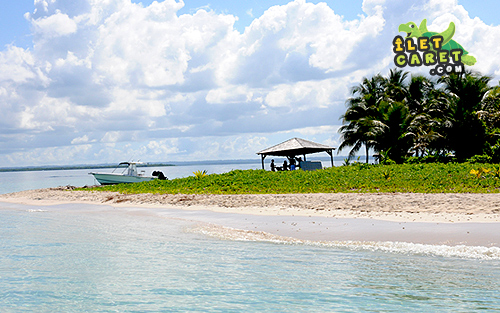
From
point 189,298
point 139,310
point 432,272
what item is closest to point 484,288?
point 432,272

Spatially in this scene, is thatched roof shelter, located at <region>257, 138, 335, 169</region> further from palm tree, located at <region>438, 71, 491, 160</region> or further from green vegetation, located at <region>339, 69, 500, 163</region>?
palm tree, located at <region>438, 71, 491, 160</region>

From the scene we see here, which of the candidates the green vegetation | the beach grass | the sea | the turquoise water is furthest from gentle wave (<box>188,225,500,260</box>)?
the green vegetation

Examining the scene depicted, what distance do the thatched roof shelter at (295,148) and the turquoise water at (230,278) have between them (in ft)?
62.1

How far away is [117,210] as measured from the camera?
1847 cm

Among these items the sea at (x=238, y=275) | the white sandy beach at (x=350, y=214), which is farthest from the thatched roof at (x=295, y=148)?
the sea at (x=238, y=275)

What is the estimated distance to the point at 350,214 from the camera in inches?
534

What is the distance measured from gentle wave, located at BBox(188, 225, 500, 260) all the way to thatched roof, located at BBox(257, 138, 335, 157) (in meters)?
17.9

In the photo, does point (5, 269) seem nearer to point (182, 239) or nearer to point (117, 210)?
point (182, 239)

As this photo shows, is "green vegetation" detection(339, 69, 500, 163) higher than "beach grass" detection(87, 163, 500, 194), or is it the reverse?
"green vegetation" detection(339, 69, 500, 163)

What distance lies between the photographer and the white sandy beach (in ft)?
34.4

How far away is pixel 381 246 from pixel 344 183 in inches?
428

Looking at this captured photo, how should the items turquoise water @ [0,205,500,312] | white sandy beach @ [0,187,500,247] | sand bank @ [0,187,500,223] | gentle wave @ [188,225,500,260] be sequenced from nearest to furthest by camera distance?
turquoise water @ [0,205,500,312] < gentle wave @ [188,225,500,260] < white sandy beach @ [0,187,500,247] < sand bank @ [0,187,500,223]

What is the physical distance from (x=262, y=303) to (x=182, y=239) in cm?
536

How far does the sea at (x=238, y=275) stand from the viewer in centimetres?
644
